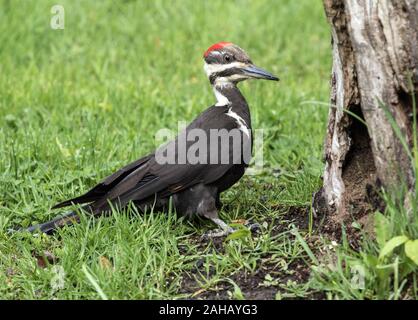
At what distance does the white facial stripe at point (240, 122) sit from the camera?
5199mm

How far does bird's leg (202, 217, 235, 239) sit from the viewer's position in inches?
190

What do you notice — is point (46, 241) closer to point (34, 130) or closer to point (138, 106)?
point (34, 130)

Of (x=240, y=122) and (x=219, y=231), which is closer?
(x=219, y=231)

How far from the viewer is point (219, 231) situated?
4898 millimetres

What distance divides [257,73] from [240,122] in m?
0.37

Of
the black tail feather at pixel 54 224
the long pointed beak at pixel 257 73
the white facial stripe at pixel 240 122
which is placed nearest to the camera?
the black tail feather at pixel 54 224

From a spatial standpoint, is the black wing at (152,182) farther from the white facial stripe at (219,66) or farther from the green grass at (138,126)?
the white facial stripe at (219,66)

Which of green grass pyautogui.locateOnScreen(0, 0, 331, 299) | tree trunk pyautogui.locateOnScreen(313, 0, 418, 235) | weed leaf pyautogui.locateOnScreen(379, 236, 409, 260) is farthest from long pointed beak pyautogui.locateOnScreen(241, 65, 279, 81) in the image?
weed leaf pyautogui.locateOnScreen(379, 236, 409, 260)

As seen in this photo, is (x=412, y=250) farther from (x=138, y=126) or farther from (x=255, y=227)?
(x=138, y=126)

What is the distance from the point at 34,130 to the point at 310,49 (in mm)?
3278

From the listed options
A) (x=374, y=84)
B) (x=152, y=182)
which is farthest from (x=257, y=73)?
(x=374, y=84)

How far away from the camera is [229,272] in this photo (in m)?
4.38

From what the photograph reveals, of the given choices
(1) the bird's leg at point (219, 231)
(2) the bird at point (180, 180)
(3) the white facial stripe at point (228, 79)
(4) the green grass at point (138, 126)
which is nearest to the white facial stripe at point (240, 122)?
(2) the bird at point (180, 180)

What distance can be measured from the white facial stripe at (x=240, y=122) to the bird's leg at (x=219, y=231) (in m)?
0.61
